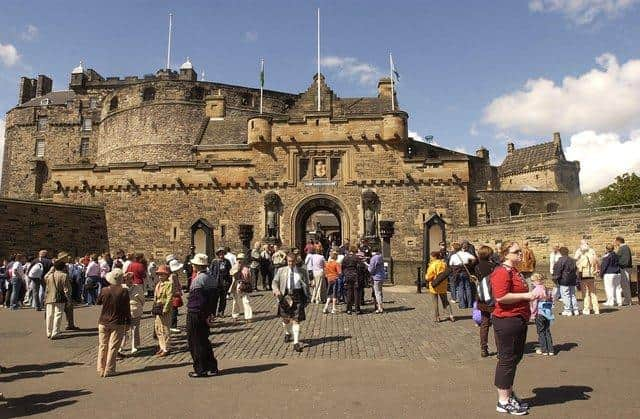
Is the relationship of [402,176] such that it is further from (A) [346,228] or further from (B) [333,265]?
(B) [333,265]

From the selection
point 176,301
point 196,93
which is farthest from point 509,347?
point 196,93

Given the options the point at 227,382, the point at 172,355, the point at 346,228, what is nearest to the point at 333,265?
the point at 172,355

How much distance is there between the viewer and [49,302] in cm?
845

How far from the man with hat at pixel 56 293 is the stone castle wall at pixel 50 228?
45.5ft

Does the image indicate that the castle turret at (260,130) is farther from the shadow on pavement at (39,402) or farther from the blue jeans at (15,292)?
the shadow on pavement at (39,402)

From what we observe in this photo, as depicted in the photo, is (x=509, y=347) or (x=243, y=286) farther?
(x=243, y=286)

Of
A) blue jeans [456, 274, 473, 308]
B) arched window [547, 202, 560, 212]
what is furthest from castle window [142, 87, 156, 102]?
blue jeans [456, 274, 473, 308]

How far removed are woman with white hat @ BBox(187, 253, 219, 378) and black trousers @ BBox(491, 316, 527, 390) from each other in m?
3.55

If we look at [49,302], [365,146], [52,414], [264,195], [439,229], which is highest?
[365,146]

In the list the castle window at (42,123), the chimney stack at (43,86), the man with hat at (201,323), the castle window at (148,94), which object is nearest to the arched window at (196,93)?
the castle window at (148,94)

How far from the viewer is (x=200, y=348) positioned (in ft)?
19.4

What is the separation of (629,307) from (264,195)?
54.2 feet

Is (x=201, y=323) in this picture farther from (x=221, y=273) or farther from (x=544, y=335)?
(x=544, y=335)

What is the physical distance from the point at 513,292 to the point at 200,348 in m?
3.91
